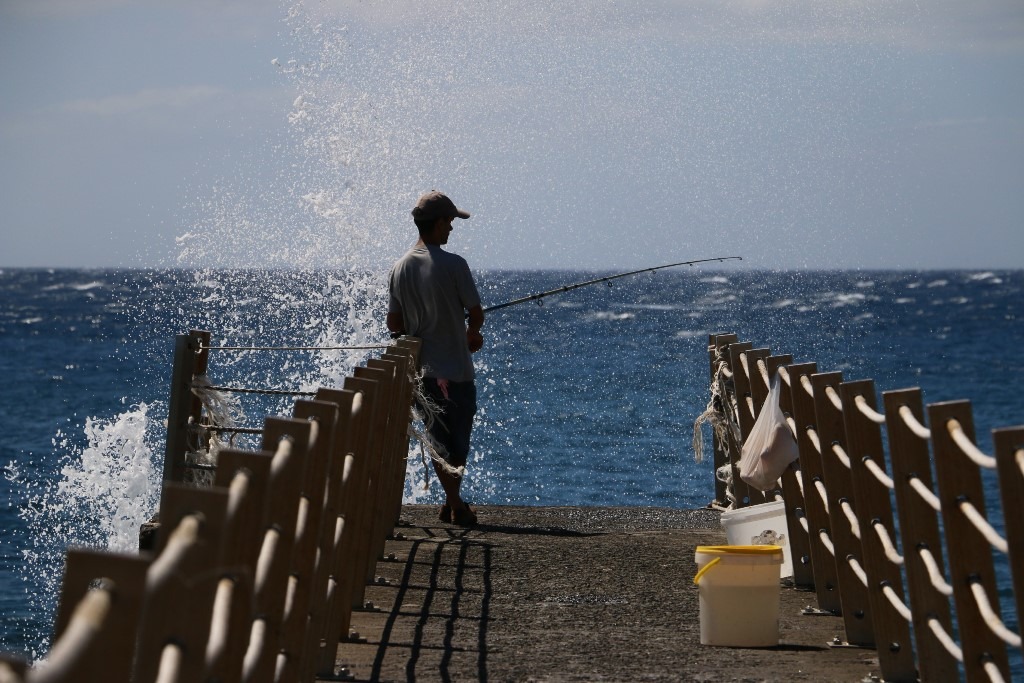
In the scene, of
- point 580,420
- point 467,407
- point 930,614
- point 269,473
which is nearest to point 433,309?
point 467,407

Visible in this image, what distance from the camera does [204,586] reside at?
1.99 metres

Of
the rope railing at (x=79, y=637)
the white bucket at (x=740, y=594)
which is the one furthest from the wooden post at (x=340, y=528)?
the rope railing at (x=79, y=637)

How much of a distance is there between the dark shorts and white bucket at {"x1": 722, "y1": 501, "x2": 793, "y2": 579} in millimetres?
1708

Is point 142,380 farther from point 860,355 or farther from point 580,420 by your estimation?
point 860,355

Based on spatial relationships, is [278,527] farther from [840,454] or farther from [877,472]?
[840,454]

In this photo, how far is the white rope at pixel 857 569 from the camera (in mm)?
4713

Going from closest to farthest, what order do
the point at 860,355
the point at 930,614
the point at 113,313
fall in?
the point at 930,614, the point at 860,355, the point at 113,313

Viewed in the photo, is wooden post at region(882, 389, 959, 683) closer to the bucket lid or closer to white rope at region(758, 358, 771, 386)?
the bucket lid

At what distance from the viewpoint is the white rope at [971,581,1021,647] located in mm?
3463

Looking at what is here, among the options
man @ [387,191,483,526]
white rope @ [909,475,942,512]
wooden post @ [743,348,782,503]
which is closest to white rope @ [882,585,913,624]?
white rope @ [909,475,942,512]

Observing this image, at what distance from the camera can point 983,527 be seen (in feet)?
11.4

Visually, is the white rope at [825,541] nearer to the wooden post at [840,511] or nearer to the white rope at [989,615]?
the wooden post at [840,511]

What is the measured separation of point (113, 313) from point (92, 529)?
65.1m

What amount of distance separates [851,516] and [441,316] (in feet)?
9.96
